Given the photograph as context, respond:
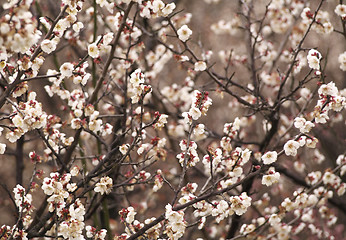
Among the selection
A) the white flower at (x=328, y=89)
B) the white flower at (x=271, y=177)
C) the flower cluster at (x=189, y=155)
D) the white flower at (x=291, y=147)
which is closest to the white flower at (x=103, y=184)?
the flower cluster at (x=189, y=155)

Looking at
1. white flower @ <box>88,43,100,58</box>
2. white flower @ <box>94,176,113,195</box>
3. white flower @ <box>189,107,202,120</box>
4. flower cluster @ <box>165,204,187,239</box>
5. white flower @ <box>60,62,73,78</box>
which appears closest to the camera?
flower cluster @ <box>165,204,187,239</box>

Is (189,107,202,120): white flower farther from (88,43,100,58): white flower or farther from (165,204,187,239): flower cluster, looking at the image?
(88,43,100,58): white flower

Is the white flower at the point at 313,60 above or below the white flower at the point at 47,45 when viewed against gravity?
below

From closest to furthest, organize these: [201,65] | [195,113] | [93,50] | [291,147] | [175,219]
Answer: [175,219] < [195,113] < [291,147] < [93,50] < [201,65]

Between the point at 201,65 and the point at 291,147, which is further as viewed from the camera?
the point at 201,65

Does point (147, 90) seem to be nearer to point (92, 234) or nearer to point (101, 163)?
point (101, 163)

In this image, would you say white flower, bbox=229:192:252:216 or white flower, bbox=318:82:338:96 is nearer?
white flower, bbox=229:192:252:216

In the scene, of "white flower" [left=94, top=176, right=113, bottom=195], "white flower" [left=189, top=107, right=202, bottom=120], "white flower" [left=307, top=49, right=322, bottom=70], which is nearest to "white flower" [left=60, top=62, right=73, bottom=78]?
"white flower" [left=94, top=176, right=113, bottom=195]

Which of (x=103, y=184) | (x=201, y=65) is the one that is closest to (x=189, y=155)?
(x=103, y=184)

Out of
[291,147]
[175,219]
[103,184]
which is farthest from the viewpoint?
[103,184]

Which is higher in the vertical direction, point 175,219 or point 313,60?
point 313,60

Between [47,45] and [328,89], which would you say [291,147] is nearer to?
[328,89]

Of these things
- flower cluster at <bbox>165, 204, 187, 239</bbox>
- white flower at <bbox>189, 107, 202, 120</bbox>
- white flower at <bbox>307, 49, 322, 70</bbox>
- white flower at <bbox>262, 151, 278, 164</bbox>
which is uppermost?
white flower at <bbox>307, 49, 322, 70</bbox>

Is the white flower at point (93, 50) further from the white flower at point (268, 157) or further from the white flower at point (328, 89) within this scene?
the white flower at point (328, 89)
